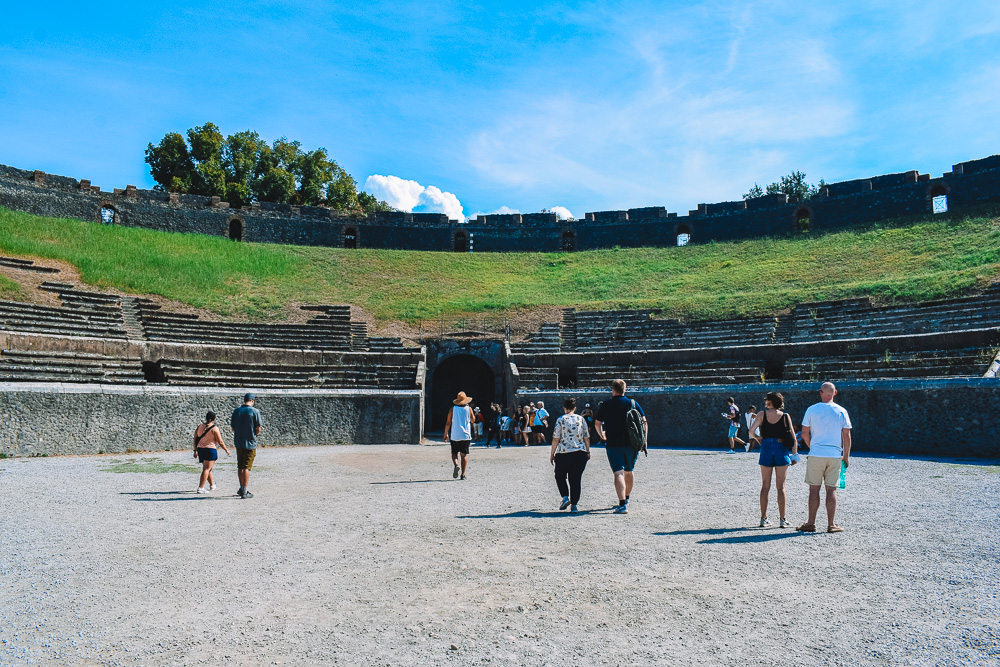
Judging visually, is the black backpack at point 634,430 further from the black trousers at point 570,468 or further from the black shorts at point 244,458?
the black shorts at point 244,458

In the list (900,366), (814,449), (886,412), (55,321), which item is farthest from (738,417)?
(55,321)

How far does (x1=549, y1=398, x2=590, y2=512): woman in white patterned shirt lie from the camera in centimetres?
812

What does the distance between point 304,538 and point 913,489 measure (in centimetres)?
739

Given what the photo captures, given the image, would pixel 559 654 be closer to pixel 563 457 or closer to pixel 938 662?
pixel 938 662

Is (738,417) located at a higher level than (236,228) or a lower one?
lower

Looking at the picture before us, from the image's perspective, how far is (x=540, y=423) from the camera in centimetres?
1875

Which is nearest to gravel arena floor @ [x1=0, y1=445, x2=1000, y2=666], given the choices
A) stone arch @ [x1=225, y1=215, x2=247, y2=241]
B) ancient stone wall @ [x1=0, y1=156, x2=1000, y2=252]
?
ancient stone wall @ [x1=0, y1=156, x2=1000, y2=252]

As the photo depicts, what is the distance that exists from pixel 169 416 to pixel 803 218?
119 feet

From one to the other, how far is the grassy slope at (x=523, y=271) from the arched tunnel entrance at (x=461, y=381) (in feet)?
9.85

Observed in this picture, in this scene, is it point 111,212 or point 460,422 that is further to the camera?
point 111,212

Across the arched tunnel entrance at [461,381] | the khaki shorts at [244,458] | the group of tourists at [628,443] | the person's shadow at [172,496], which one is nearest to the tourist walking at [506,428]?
the arched tunnel entrance at [461,381]

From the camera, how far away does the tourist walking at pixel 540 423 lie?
1862cm

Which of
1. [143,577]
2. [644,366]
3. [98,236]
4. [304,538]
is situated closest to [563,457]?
[304,538]

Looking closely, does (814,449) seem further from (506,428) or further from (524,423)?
(506,428)
